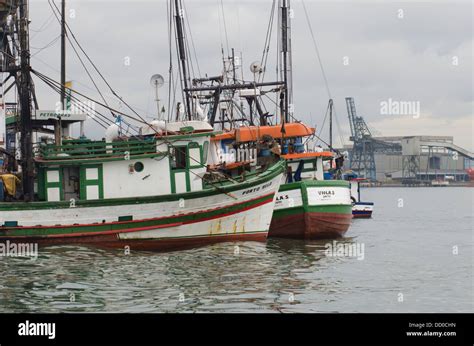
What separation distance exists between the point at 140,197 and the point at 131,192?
111 cm

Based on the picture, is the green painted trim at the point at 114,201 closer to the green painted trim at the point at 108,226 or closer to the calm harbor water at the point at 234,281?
the green painted trim at the point at 108,226

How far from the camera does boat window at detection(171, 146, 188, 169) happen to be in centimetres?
2509

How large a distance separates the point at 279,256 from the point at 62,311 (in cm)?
1047

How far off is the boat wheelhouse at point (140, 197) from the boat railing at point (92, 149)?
1.4 inches

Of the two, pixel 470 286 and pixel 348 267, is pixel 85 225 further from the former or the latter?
pixel 470 286

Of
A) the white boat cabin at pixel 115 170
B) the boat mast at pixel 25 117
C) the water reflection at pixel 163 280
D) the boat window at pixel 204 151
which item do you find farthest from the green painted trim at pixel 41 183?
the boat window at pixel 204 151

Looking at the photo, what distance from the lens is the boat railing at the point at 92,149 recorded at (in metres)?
24.5

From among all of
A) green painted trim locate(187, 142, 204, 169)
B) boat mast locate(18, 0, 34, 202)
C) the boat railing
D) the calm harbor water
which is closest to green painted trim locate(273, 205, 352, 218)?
the calm harbor water

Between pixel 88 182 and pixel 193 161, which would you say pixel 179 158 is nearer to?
pixel 193 161

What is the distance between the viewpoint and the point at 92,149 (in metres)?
25.0

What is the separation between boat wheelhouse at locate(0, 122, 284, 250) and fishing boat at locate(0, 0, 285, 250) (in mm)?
34

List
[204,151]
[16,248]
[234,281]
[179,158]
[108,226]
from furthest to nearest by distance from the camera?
[204,151], [179,158], [108,226], [16,248], [234,281]

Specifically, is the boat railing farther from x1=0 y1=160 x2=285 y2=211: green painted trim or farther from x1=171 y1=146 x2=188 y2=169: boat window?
x1=0 y1=160 x2=285 y2=211: green painted trim

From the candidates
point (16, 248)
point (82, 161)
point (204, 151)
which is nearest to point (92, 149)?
point (82, 161)
